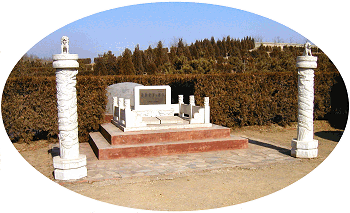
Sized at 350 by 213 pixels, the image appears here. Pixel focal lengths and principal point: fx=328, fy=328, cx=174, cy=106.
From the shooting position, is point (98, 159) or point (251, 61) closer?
point (98, 159)

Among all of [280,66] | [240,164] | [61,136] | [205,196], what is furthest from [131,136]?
[280,66]

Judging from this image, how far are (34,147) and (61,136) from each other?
13.6ft

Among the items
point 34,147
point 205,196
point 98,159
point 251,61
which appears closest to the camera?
point 205,196

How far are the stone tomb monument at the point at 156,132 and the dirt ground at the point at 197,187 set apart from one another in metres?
1.82

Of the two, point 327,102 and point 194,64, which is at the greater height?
point 194,64

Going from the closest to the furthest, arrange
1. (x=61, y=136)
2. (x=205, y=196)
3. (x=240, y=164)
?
(x=205, y=196) < (x=61, y=136) < (x=240, y=164)

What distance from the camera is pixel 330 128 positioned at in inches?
564

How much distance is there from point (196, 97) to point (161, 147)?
4.34 meters

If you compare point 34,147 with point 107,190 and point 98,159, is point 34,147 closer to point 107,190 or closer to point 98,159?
point 98,159

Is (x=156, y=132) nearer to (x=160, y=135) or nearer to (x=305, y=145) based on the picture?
(x=160, y=135)

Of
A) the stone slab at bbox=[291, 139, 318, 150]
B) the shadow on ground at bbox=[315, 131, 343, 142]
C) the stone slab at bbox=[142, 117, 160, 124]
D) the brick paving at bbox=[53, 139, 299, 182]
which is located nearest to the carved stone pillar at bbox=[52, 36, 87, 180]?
the brick paving at bbox=[53, 139, 299, 182]

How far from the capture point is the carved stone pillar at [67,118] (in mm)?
6922

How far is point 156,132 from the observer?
9.55 m

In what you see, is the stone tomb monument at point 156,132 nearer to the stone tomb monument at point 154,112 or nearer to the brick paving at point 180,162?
the stone tomb monument at point 154,112
